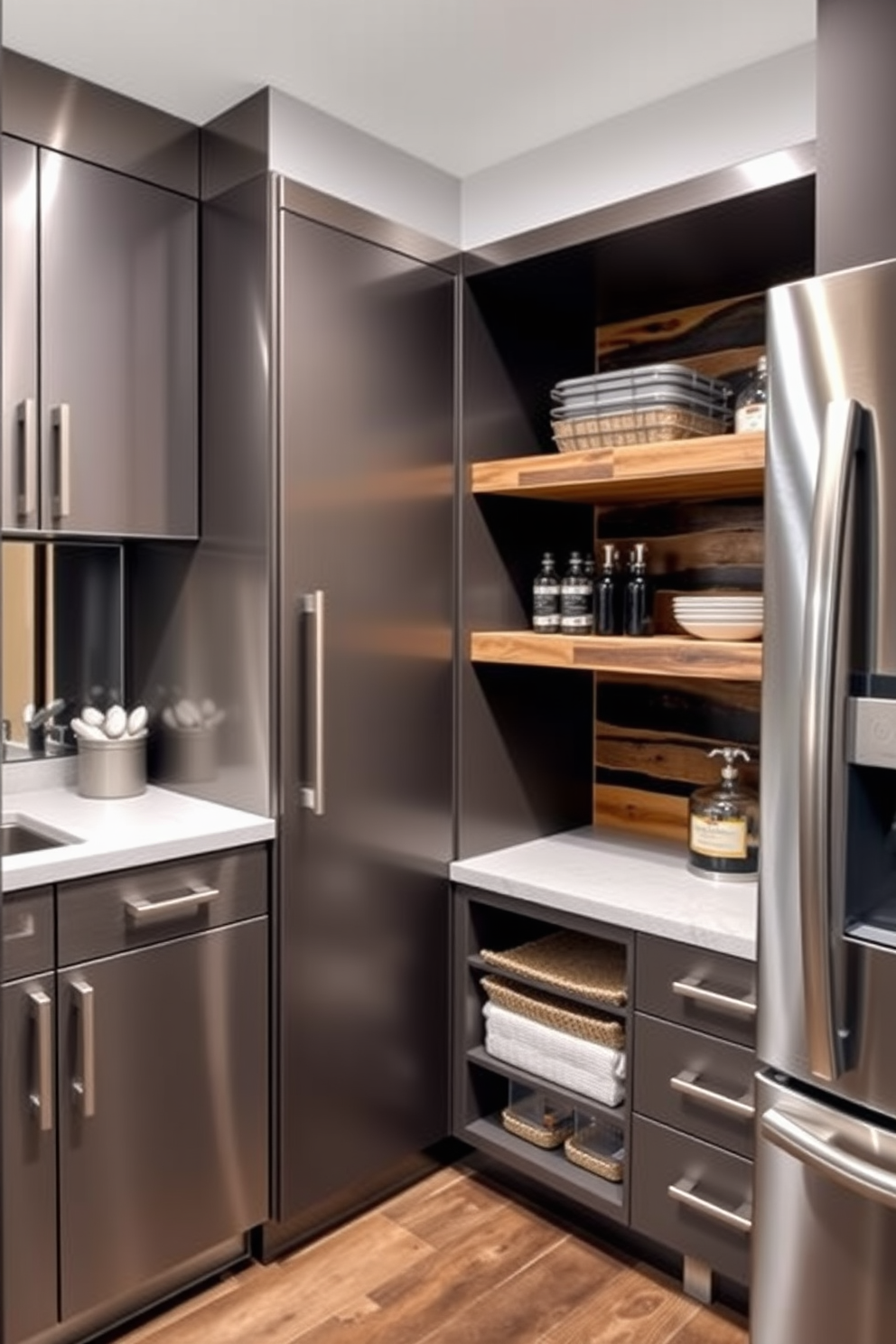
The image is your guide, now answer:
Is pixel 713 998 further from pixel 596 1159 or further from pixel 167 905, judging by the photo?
pixel 167 905

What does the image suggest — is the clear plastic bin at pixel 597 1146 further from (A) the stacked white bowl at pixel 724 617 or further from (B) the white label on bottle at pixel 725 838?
(A) the stacked white bowl at pixel 724 617

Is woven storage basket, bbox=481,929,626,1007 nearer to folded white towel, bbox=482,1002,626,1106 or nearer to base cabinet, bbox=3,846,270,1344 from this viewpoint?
folded white towel, bbox=482,1002,626,1106

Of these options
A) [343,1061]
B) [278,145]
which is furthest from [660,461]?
[343,1061]

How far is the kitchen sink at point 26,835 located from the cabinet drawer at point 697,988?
3.81 feet

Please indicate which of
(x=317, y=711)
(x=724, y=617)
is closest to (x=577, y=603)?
(x=724, y=617)

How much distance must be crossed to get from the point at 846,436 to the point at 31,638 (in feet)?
5.87

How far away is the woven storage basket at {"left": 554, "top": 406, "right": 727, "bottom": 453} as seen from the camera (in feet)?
6.93

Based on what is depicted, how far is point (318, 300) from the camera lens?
6.71 feet

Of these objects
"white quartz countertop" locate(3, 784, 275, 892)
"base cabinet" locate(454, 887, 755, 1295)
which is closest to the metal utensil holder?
"white quartz countertop" locate(3, 784, 275, 892)

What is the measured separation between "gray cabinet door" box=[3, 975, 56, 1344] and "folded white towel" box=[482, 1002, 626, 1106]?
99 centimetres

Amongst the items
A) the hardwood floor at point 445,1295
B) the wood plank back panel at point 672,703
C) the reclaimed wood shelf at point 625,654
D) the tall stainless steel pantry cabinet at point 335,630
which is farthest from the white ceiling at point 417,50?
the hardwood floor at point 445,1295

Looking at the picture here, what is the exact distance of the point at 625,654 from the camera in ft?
7.00

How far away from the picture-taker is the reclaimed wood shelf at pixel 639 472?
1.93 metres

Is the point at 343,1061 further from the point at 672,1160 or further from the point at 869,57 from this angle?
the point at 869,57
